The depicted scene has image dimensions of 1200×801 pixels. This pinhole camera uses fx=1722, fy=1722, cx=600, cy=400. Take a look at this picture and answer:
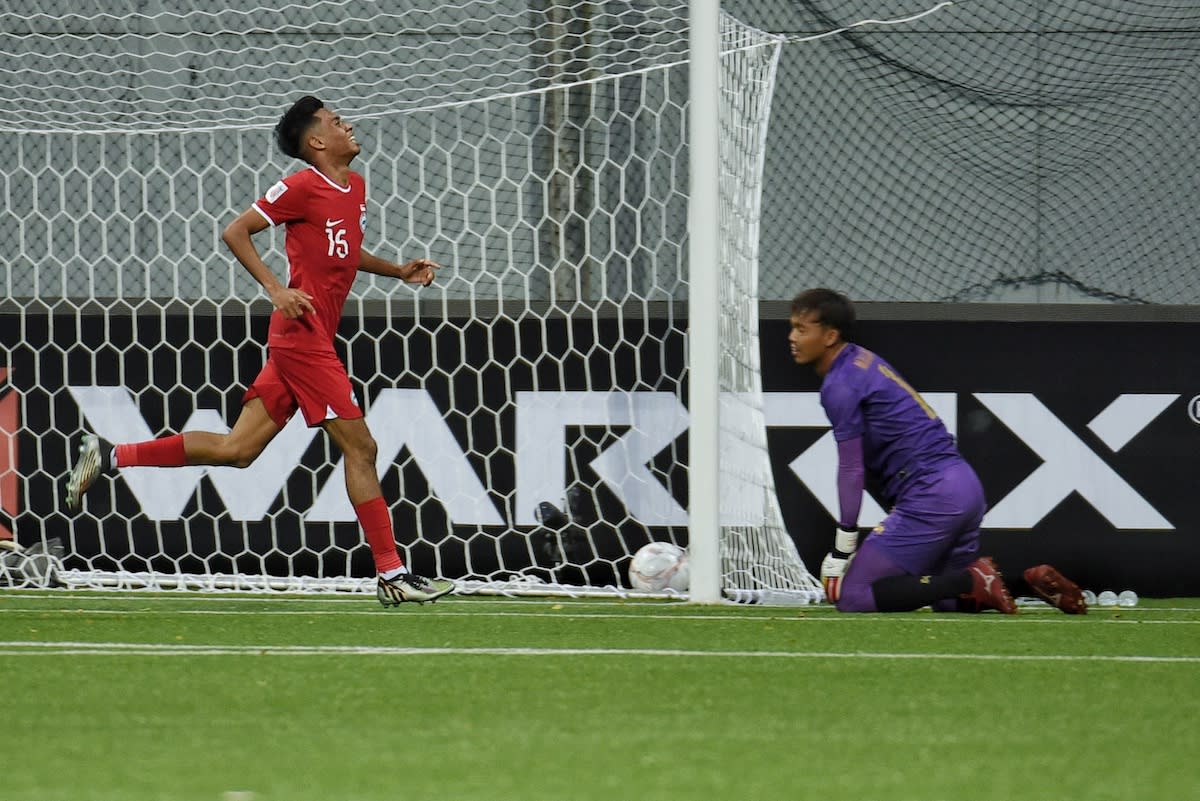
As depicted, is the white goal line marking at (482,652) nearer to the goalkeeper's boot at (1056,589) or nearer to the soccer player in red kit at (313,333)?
the soccer player in red kit at (313,333)

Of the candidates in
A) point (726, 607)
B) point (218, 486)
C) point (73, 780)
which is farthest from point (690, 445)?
point (73, 780)

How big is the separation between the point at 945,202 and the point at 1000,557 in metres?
2.19

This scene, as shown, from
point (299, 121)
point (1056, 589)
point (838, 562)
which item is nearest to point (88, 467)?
point (299, 121)

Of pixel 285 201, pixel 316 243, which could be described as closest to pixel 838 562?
pixel 316 243

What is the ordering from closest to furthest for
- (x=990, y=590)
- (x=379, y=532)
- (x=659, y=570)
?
(x=379, y=532), (x=990, y=590), (x=659, y=570)

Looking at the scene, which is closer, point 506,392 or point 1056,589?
point 1056,589

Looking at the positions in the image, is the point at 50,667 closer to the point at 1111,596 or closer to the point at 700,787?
the point at 700,787

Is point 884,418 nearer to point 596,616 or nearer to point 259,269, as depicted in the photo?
point 596,616

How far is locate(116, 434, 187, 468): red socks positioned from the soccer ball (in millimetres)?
1768

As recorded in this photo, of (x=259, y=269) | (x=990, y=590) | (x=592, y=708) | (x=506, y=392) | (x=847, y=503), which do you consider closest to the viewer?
(x=592, y=708)

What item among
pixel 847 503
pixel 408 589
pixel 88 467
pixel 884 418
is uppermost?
pixel 884 418

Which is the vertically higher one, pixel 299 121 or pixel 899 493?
pixel 299 121

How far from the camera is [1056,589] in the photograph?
19.1ft

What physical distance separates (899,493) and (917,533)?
0.19 meters
